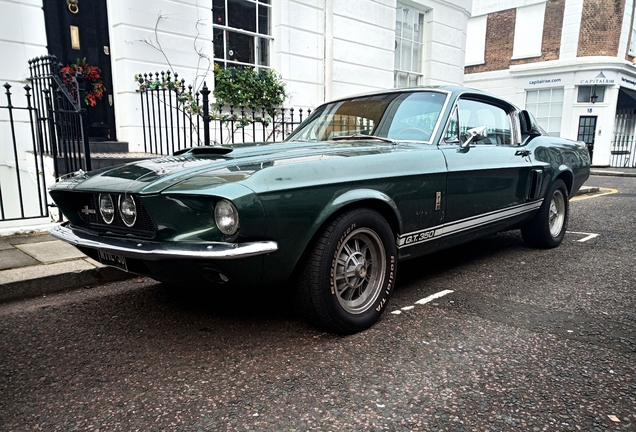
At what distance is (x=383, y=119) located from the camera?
380 cm

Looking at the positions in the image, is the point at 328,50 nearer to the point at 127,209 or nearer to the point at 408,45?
the point at 408,45

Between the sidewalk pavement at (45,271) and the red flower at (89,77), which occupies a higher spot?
the red flower at (89,77)

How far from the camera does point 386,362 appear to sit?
248cm

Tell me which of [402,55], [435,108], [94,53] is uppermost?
[402,55]

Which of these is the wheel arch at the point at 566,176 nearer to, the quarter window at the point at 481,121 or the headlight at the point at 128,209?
the quarter window at the point at 481,121

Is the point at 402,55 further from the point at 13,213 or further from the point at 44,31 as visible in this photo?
the point at 13,213

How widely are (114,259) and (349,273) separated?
139 centimetres

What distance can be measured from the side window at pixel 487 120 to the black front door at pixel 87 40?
584 cm

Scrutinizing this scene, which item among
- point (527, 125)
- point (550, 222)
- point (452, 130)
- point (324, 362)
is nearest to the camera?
point (324, 362)

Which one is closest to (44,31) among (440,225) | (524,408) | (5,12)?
(5,12)

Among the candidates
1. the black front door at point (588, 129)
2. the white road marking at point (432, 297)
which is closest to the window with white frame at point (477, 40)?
the black front door at point (588, 129)

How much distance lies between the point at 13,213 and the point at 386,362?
5.75m

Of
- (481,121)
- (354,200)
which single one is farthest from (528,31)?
(354,200)

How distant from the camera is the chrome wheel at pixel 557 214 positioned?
16.7 ft
